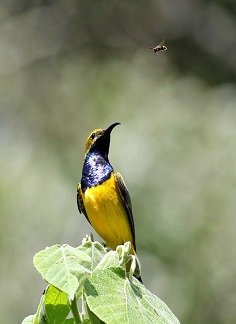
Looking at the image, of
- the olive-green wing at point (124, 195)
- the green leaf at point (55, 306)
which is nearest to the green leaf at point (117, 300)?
the green leaf at point (55, 306)

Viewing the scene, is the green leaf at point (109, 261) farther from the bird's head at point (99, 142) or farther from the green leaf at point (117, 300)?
the bird's head at point (99, 142)

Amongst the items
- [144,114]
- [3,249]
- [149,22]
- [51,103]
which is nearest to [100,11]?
[149,22]

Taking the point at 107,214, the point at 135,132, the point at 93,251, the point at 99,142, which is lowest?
the point at 93,251

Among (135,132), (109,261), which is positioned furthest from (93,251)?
(135,132)

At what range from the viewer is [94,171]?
4516 millimetres

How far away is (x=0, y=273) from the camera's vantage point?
9328mm

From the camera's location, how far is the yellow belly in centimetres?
443

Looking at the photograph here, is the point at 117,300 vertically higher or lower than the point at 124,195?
Result: lower

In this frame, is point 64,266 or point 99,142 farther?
point 99,142

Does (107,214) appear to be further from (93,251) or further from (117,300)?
(117,300)

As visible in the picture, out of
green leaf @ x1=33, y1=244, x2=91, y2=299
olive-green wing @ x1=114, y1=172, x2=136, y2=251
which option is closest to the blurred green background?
olive-green wing @ x1=114, y1=172, x2=136, y2=251

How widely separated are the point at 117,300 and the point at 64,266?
0.12m

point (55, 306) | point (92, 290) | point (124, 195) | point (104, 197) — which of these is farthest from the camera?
point (124, 195)

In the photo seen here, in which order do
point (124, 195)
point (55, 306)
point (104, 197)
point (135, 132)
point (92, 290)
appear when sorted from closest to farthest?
1. point (92, 290)
2. point (55, 306)
3. point (104, 197)
4. point (124, 195)
5. point (135, 132)
